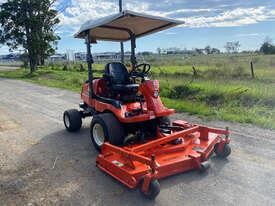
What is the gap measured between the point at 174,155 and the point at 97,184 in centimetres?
119

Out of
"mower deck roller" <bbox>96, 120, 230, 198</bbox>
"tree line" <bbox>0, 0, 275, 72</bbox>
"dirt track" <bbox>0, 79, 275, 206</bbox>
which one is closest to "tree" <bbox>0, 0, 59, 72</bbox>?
"tree line" <bbox>0, 0, 275, 72</bbox>

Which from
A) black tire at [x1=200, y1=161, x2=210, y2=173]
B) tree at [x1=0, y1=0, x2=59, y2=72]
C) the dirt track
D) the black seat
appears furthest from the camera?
tree at [x1=0, y1=0, x2=59, y2=72]

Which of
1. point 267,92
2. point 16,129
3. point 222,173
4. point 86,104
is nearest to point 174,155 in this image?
point 222,173

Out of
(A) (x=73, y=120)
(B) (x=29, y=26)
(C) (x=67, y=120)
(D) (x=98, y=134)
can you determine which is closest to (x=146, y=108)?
(D) (x=98, y=134)

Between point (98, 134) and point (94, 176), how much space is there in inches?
47.4

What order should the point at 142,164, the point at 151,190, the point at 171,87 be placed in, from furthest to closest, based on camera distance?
the point at 171,87 → the point at 142,164 → the point at 151,190

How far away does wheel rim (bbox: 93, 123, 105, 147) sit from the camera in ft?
19.3

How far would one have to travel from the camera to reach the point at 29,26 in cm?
2805

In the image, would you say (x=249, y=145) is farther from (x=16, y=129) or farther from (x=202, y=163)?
(x=16, y=129)

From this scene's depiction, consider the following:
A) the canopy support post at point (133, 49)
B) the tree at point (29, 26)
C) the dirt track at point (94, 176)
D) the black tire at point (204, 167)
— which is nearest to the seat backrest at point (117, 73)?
the canopy support post at point (133, 49)

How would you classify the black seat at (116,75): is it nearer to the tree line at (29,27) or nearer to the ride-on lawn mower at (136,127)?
the ride-on lawn mower at (136,127)

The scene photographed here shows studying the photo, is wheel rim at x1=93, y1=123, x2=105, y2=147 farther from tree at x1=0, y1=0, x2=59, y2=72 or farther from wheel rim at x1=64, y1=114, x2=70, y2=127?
tree at x1=0, y1=0, x2=59, y2=72

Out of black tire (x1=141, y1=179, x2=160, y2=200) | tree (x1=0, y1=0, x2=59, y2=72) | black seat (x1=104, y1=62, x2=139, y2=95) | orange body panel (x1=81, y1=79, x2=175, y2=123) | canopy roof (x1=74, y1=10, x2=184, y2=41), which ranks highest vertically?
tree (x1=0, y1=0, x2=59, y2=72)

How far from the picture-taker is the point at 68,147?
636cm
